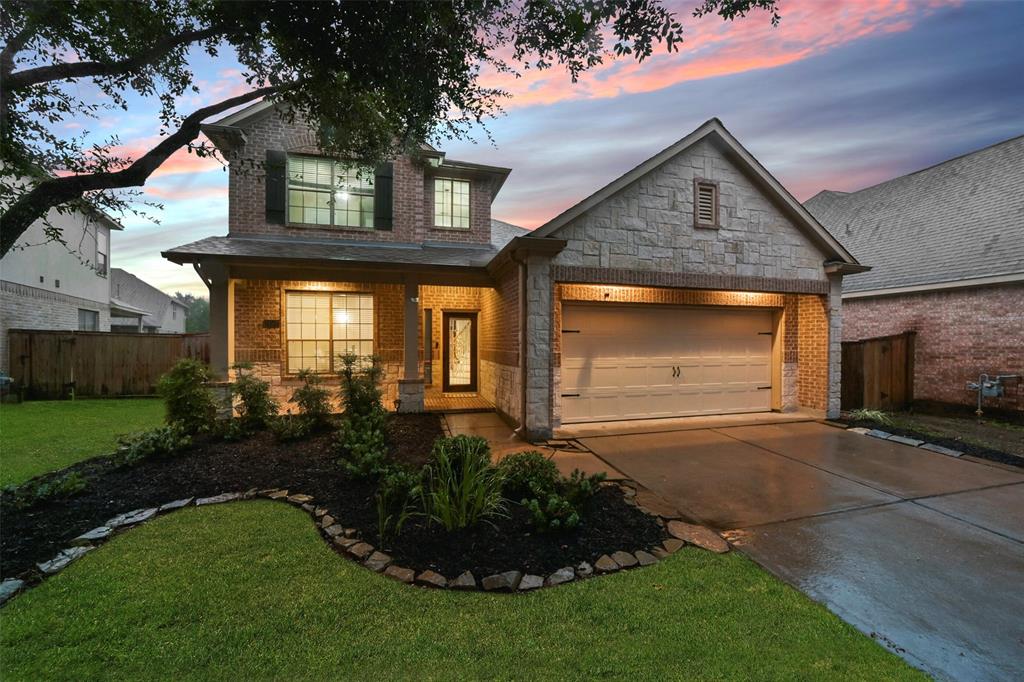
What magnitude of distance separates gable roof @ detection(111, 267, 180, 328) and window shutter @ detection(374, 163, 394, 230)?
31.8 m

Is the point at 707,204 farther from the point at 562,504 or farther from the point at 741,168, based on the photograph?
the point at 562,504

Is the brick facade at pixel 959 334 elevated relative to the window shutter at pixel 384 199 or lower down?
lower down

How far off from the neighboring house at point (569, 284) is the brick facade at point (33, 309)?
802cm

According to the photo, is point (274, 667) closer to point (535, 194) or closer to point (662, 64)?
point (662, 64)

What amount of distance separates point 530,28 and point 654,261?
173 inches

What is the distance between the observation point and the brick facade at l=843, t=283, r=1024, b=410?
9.34m

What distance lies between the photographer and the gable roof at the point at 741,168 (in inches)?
297

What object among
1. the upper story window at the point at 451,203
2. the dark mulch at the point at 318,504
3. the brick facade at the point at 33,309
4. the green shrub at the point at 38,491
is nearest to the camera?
the dark mulch at the point at 318,504

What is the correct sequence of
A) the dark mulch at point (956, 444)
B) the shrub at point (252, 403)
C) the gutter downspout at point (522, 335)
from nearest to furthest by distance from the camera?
1. the dark mulch at point (956, 444)
2. the shrub at point (252, 403)
3. the gutter downspout at point (522, 335)

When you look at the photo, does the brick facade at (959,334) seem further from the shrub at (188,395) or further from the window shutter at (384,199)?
the shrub at (188,395)

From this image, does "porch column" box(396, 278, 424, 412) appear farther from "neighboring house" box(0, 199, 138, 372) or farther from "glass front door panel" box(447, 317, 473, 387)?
"neighboring house" box(0, 199, 138, 372)

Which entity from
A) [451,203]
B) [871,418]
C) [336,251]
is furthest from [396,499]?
[871,418]

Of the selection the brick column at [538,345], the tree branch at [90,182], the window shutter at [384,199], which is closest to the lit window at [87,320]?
the window shutter at [384,199]

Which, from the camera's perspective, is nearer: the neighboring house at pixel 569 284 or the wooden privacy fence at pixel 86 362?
the neighboring house at pixel 569 284
